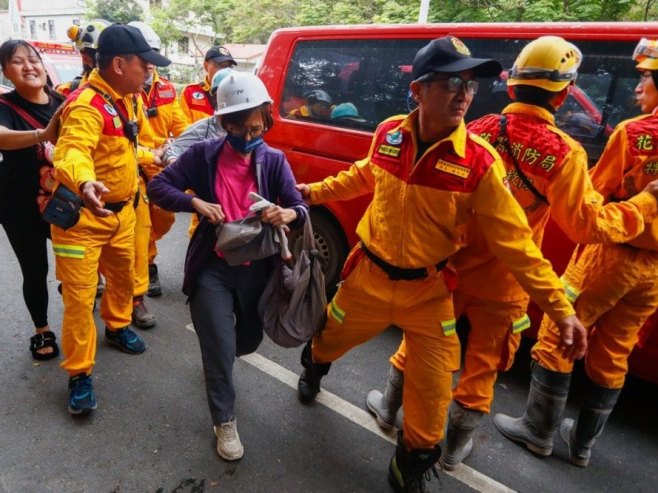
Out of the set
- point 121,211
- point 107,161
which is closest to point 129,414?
point 121,211

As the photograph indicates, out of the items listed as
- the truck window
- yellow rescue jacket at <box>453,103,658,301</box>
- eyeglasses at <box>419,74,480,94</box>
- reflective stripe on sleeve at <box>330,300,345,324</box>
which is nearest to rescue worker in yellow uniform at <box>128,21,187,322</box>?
the truck window

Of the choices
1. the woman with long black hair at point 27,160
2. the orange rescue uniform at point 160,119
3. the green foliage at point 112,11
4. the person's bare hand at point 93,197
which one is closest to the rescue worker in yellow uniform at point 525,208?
the person's bare hand at point 93,197

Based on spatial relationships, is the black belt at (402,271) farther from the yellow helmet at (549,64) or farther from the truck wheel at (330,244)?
the truck wheel at (330,244)

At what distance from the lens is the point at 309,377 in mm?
2584

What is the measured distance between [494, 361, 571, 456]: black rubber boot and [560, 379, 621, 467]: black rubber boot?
99 millimetres

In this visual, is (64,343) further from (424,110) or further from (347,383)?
(424,110)

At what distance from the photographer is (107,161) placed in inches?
96.2

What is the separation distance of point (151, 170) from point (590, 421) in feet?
11.0

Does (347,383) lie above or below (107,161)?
below

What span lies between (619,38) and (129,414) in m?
3.39

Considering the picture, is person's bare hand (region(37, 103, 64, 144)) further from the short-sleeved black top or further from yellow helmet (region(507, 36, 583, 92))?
yellow helmet (region(507, 36, 583, 92))

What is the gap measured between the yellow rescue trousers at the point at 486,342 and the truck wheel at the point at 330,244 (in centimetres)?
172

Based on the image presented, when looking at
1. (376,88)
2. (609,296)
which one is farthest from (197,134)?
(609,296)

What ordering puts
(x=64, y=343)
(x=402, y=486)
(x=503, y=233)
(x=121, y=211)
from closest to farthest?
(x=503, y=233)
(x=402, y=486)
(x=64, y=343)
(x=121, y=211)
